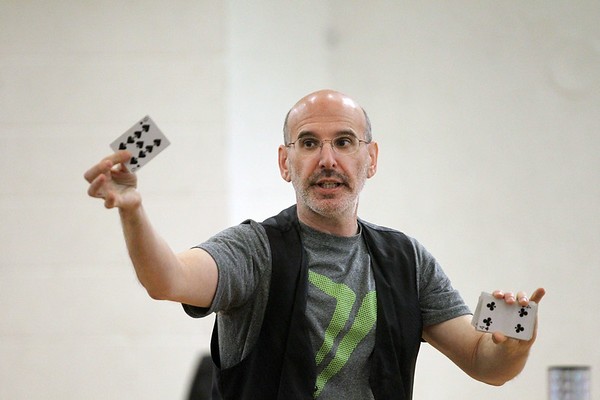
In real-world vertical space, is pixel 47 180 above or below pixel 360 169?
above

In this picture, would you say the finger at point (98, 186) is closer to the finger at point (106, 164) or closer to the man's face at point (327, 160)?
the finger at point (106, 164)

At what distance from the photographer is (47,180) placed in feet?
13.5

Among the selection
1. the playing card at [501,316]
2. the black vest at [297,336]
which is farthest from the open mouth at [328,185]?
the playing card at [501,316]

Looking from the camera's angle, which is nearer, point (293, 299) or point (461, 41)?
point (293, 299)

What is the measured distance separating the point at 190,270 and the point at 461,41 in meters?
2.83

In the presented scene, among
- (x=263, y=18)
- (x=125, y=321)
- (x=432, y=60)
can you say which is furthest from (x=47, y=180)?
(x=432, y=60)

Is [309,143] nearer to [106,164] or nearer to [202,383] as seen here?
[106,164]

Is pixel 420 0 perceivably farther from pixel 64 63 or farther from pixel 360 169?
pixel 360 169

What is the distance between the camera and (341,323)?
2.07 meters

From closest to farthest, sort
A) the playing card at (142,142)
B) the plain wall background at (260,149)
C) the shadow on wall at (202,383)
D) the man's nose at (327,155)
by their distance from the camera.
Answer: the playing card at (142,142) → the man's nose at (327,155) → the shadow on wall at (202,383) → the plain wall background at (260,149)

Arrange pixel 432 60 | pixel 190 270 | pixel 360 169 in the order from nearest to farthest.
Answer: pixel 190 270 < pixel 360 169 < pixel 432 60

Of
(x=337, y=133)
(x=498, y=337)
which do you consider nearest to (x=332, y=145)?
(x=337, y=133)

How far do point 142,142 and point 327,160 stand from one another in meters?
0.46

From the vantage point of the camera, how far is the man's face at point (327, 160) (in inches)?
84.8
